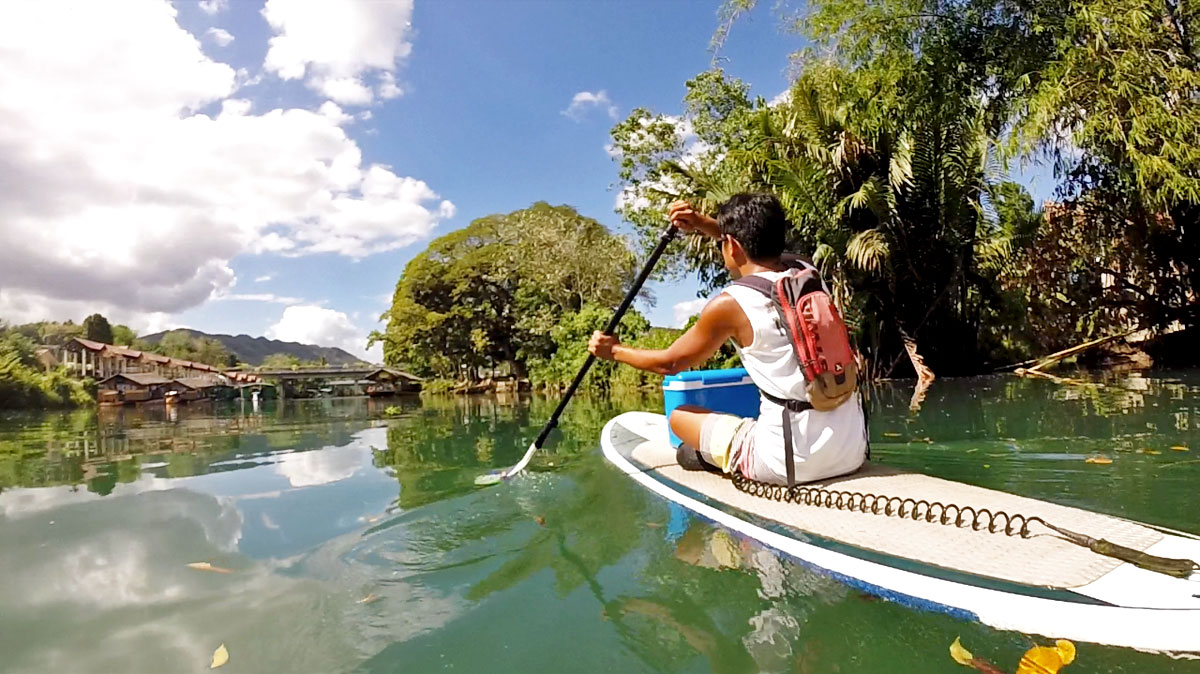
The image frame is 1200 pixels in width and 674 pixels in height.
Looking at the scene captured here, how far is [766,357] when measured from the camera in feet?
8.30

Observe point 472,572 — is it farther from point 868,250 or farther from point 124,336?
point 124,336

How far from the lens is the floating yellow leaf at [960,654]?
5.16 ft

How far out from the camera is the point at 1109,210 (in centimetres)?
1274

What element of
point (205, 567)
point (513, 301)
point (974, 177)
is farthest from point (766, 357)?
point (513, 301)

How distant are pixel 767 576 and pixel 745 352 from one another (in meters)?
0.81

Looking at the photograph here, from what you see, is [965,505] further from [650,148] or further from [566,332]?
[566,332]

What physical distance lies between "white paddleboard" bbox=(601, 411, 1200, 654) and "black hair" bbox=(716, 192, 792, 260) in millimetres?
923

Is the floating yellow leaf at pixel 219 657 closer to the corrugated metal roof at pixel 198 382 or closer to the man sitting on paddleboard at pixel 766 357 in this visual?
the man sitting on paddleboard at pixel 766 357

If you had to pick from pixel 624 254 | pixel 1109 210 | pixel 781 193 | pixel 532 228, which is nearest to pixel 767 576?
pixel 781 193

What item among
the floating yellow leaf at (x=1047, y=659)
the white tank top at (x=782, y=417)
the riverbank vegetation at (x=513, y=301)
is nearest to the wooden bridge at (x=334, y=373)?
the riverbank vegetation at (x=513, y=301)

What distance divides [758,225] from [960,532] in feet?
4.02

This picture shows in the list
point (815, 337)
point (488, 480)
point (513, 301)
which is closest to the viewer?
point (815, 337)

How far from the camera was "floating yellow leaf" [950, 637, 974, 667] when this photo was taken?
157cm

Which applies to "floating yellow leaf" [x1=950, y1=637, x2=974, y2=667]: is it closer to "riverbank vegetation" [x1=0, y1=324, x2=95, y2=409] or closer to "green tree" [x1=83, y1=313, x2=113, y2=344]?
"riverbank vegetation" [x1=0, y1=324, x2=95, y2=409]
